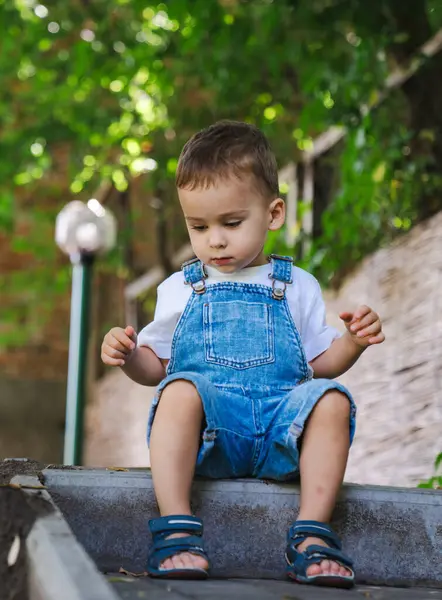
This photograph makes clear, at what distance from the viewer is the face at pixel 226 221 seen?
7.91 ft

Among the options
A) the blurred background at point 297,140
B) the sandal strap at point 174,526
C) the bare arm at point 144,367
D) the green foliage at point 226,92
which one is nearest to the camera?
the sandal strap at point 174,526

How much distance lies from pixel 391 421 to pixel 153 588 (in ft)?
8.98

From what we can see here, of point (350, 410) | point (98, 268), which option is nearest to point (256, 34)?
point (350, 410)

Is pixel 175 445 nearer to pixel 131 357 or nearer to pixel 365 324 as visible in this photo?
pixel 131 357

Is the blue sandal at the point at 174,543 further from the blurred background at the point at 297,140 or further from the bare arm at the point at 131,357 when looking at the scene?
the blurred background at the point at 297,140

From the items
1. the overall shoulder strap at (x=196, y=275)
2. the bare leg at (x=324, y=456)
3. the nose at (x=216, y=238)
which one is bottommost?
the bare leg at (x=324, y=456)

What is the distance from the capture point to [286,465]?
2297mm

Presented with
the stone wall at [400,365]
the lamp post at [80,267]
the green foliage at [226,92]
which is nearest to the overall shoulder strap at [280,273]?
the stone wall at [400,365]

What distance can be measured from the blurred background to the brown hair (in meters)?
1.31

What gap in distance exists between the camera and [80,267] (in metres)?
7.49

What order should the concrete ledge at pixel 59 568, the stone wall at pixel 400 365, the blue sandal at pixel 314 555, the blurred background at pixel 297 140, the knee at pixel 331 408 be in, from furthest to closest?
the blurred background at pixel 297 140 < the stone wall at pixel 400 365 < the knee at pixel 331 408 < the blue sandal at pixel 314 555 < the concrete ledge at pixel 59 568

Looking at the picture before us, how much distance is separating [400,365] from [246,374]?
6.81 feet

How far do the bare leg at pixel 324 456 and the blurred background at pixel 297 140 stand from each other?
Answer: 116 centimetres

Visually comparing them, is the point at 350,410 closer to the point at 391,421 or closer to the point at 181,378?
the point at 181,378
